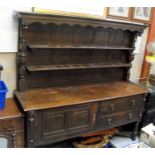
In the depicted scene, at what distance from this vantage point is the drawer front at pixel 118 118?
211 centimetres

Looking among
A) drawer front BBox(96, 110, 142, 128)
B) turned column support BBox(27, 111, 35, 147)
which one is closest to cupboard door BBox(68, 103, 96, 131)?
drawer front BBox(96, 110, 142, 128)

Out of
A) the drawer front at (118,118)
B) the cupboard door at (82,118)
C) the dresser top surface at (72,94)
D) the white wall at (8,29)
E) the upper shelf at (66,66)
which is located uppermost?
the white wall at (8,29)

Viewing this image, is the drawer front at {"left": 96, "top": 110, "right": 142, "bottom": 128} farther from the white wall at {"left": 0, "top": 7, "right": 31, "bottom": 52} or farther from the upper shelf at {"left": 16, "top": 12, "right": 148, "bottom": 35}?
the white wall at {"left": 0, "top": 7, "right": 31, "bottom": 52}

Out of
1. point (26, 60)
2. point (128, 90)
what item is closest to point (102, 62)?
point (128, 90)

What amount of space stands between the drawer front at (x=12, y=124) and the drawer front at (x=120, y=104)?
81cm

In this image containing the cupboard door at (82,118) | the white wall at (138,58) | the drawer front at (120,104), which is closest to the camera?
the cupboard door at (82,118)

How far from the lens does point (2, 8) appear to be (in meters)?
1.75

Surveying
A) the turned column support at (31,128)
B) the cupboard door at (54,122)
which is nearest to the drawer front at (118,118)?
the cupboard door at (54,122)

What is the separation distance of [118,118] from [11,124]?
3.97ft

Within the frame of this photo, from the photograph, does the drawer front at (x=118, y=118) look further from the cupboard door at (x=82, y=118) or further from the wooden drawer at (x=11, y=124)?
the wooden drawer at (x=11, y=124)

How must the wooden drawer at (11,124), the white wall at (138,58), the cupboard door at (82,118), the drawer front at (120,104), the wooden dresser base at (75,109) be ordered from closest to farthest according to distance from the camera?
the wooden drawer at (11,124) < the wooden dresser base at (75,109) < the cupboard door at (82,118) < the drawer front at (120,104) < the white wall at (138,58)

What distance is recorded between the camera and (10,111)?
1724mm

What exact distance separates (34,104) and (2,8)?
0.92 meters

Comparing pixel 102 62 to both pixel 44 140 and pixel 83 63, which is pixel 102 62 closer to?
pixel 83 63
